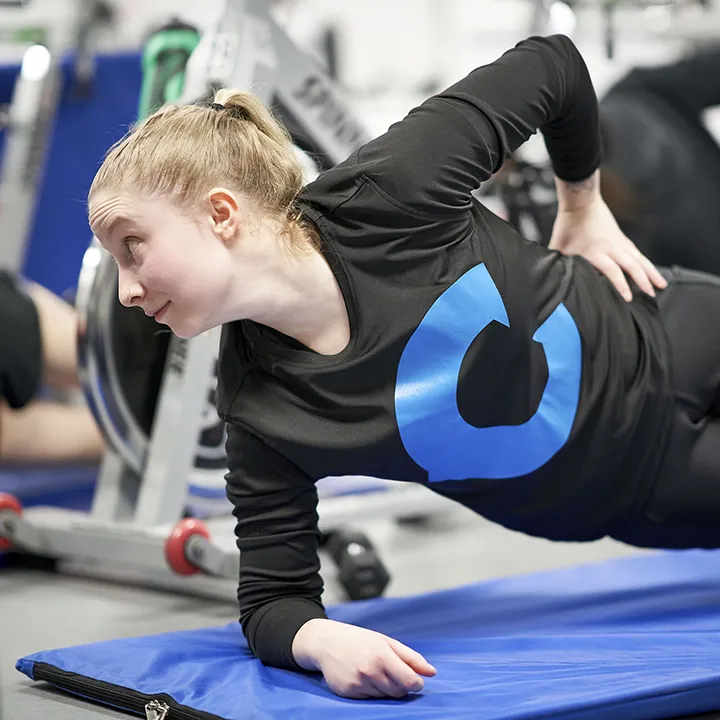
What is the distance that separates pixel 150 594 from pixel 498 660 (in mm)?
855

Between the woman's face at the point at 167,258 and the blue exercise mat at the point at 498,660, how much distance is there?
15.0 inches

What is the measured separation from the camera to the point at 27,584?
6.98ft

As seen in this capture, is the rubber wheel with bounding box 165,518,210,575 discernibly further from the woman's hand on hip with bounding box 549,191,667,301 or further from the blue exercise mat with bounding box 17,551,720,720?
the woman's hand on hip with bounding box 549,191,667,301

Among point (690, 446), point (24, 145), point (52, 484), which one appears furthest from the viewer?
point (24, 145)

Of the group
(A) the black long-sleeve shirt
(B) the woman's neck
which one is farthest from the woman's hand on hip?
(A) the black long-sleeve shirt

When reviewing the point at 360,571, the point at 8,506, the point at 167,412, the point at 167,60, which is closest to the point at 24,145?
the point at 167,60

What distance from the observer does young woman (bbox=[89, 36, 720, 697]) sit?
4.03 ft

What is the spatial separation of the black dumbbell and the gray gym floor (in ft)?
0.16

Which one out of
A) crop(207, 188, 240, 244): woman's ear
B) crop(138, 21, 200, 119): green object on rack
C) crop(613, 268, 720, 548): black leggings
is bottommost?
crop(613, 268, 720, 548): black leggings

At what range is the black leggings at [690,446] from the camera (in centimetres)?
148

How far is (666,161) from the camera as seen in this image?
3193mm

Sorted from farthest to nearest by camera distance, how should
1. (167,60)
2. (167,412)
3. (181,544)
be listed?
(167,60) < (167,412) < (181,544)

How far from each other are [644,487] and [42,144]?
6.37ft

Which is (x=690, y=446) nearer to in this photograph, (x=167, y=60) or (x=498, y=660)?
(x=498, y=660)
